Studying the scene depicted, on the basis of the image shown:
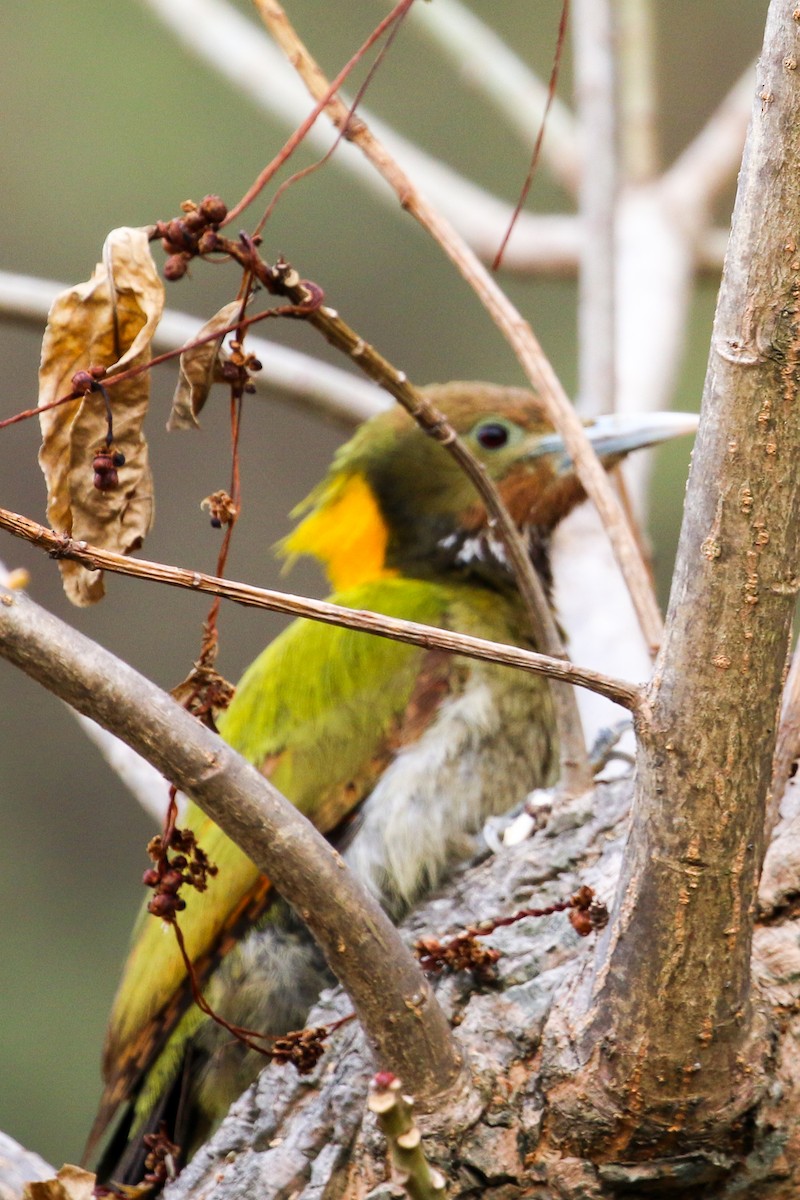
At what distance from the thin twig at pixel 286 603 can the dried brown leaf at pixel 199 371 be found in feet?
0.82

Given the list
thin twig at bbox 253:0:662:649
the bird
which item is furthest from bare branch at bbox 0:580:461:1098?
the bird

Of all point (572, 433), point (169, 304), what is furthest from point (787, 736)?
point (169, 304)

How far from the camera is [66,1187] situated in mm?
1402

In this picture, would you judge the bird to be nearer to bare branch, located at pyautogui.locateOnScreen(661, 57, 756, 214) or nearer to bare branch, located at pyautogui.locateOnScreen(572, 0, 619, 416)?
bare branch, located at pyautogui.locateOnScreen(572, 0, 619, 416)

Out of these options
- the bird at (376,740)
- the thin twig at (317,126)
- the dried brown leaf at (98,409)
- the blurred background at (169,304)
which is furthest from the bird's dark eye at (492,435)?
the blurred background at (169,304)

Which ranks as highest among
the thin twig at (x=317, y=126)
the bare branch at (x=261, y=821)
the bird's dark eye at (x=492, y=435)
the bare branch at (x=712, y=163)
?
the bare branch at (x=712, y=163)

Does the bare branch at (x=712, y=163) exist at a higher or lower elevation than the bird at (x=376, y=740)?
higher

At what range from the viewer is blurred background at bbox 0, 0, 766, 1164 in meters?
7.66

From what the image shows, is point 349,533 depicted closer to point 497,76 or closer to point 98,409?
point 98,409

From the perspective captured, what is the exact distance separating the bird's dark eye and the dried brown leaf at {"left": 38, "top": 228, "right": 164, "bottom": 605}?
1667mm

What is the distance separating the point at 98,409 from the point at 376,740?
4.01 ft

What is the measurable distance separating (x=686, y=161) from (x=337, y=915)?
353cm

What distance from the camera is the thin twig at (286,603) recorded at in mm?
1064

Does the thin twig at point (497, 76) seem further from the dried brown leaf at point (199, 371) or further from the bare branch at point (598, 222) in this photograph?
the dried brown leaf at point (199, 371)
